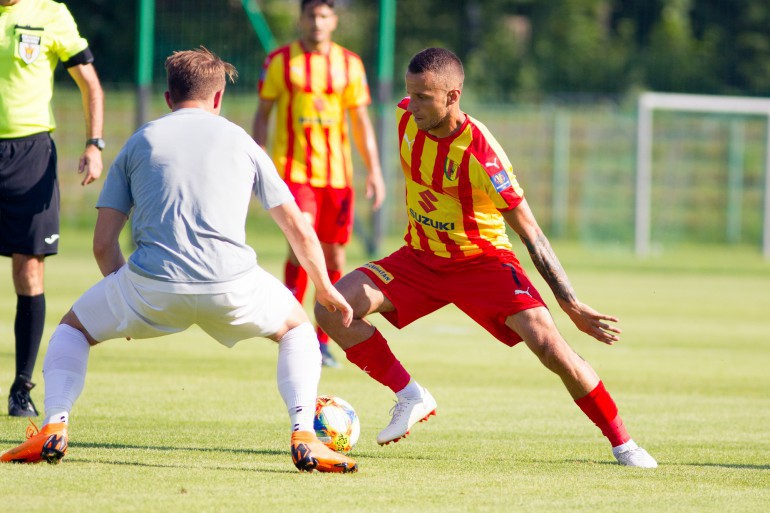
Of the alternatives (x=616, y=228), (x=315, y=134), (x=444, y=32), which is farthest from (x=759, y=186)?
(x=315, y=134)

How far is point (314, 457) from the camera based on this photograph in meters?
5.48

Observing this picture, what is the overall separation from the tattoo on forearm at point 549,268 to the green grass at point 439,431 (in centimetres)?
80

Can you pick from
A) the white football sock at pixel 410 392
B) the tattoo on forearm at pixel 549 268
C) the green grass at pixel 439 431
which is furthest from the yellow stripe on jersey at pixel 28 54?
the tattoo on forearm at pixel 549 268

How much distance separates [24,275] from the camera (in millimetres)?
7266

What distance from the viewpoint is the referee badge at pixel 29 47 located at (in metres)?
7.30

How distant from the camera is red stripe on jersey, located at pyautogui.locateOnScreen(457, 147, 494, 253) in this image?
20.9 feet

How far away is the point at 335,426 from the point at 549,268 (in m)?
1.26

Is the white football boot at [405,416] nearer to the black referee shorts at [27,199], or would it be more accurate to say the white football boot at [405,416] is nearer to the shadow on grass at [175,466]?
the shadow on grass at [175,466]

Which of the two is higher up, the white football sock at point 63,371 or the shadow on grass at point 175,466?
the white football sock at point 63,371

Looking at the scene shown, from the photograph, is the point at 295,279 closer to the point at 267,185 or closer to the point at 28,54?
the point at 28,54

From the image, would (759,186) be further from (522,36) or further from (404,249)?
(404,249)

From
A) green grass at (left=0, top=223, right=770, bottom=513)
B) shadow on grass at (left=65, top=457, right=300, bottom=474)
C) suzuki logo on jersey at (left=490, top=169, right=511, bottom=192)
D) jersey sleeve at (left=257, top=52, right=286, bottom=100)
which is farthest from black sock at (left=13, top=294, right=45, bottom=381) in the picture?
jersey sleeve at (left=257, top=52, right=286, bottom=100)

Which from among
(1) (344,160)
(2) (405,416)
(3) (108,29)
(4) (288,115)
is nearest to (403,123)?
(2) (405,416)

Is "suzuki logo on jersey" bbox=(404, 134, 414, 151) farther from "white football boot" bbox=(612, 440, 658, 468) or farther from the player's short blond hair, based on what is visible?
"white football boot" bbox=(612, 440, 658, 468)
